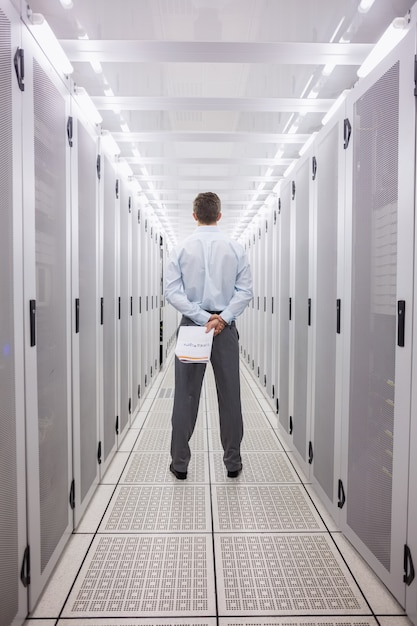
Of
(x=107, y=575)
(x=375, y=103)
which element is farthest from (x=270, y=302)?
(x=107, y=575)

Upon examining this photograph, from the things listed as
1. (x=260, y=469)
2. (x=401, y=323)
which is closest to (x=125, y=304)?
(x=260, y=469)

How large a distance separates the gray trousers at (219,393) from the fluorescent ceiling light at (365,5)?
1911mm

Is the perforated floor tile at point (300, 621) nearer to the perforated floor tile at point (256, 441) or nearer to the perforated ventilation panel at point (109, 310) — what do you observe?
the perforated ventilation panel at point (109, 310)

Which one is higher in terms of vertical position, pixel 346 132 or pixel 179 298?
pixel 346 132

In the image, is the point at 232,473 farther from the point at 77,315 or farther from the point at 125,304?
the point at 125,304

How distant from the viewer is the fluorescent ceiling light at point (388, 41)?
1766mm

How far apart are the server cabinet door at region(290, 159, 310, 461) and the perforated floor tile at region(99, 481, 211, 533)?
2.92ft

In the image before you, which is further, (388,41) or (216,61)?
(216,61)

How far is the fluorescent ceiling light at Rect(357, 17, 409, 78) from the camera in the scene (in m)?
1.77

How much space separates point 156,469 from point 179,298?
1326 mm

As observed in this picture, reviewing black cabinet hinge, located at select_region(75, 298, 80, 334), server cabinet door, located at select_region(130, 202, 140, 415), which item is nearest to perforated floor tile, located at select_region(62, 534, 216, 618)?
black cabinet hinge, located at select_region(75, 298, 80, 334)

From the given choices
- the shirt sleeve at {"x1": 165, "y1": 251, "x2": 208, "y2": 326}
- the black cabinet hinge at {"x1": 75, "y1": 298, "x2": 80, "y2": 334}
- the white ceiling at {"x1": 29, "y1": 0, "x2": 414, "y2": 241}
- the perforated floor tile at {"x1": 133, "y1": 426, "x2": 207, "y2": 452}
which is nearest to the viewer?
the white ceiling at {"x1": 29, "y1": 0, "x2": 414, "y2": 241}

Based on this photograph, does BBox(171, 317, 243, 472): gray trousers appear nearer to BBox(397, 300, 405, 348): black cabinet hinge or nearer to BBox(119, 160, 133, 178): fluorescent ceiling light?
BBox(397, 300, 405, 348): black cabinet hinge

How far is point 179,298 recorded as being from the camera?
115 inches
